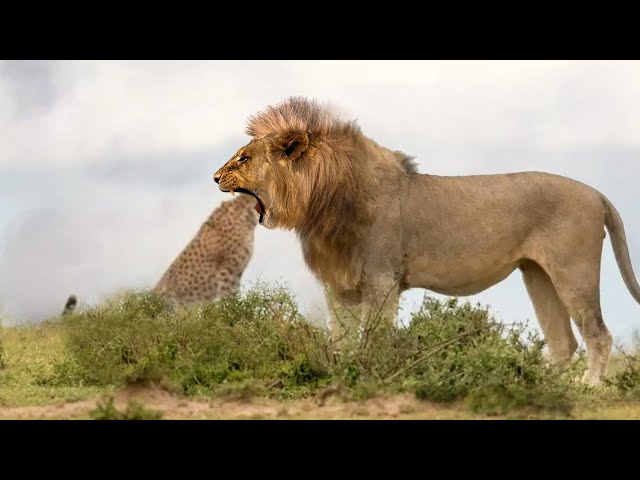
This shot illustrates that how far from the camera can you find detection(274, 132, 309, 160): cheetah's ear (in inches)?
427

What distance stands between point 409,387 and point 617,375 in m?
2.57

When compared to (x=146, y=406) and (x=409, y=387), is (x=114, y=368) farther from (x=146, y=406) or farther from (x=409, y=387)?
(x=409, y=387)

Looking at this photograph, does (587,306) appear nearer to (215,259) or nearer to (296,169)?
(296,169)

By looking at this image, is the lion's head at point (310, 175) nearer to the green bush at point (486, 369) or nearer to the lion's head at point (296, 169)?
the lion's head at point (296, 169)

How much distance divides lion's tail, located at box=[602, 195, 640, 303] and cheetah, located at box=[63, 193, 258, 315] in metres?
5.28

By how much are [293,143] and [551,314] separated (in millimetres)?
3291

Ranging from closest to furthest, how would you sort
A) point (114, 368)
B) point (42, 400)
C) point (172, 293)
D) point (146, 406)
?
point (146, 406) < point (42, 400) < point (114, 368) < point (172, 293)

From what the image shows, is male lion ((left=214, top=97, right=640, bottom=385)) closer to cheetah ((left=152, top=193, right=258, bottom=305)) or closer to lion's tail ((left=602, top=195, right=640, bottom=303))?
lion's tail ((left=602, top=195, right=640, bottom=303))

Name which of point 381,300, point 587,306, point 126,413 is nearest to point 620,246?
point 587,306

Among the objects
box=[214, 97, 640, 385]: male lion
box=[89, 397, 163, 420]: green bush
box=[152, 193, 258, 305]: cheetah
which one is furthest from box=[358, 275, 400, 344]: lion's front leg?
box=[152, 193, 258, 305]: cheetah

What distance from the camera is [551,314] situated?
12.0 m

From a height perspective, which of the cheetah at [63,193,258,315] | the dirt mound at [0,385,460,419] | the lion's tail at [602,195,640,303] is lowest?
the dirt mound at [0,385,460,419]

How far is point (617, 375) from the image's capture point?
11.2m

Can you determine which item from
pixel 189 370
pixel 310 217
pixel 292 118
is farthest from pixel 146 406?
pixel 292 118
